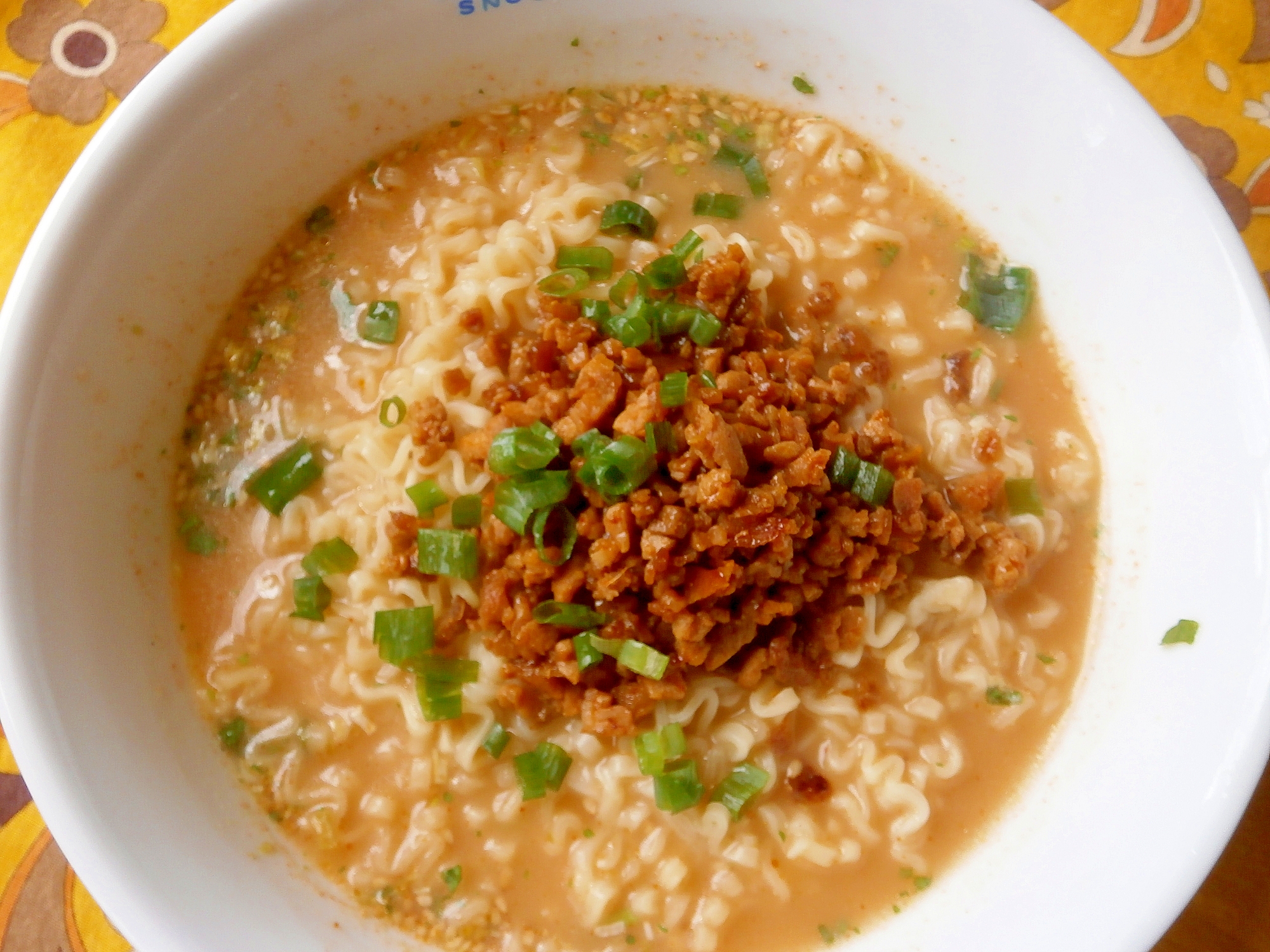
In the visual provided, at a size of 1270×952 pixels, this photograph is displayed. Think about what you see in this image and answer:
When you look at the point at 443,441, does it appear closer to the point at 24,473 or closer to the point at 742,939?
the point at 24,473

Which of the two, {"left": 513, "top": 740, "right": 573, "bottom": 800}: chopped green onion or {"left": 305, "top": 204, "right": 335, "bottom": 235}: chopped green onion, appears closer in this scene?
{"left": 513, "top": 740, "right": 573, "bottom": 800}: chopped green onion

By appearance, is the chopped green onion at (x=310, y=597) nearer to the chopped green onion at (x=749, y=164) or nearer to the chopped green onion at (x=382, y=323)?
the chopped green onion at (x=382, y=323)

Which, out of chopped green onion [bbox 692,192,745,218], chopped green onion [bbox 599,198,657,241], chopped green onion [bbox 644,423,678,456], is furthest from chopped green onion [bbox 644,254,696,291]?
chopped green onion [bbox 644,423,678,456]

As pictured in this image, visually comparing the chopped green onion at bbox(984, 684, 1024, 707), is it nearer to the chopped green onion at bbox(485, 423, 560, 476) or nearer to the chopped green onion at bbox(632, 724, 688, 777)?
the chopped green onion at bbox(632, 724, 688, 777)

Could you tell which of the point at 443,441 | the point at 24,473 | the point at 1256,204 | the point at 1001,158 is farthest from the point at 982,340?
the point at 24,473

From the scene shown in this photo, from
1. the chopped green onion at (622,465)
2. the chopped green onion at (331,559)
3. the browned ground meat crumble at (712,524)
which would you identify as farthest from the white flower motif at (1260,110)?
the chopped green onion at (331,559)

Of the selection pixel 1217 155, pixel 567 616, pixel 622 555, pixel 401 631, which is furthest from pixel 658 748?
pixel 1217 155
